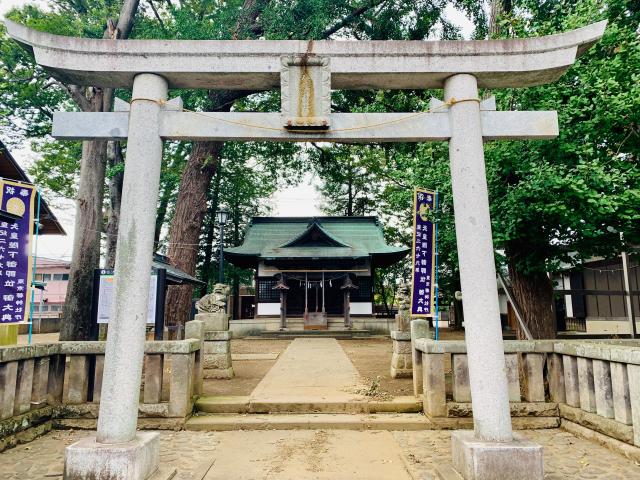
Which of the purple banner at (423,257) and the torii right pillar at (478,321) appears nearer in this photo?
the torii right pillar at (478,321)

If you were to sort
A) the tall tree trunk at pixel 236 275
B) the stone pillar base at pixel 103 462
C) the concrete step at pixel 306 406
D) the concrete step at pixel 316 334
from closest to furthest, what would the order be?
1. the stone pillar base at pixel 103 462
2. the concrete step at pixel 306 406
3. the concrete step at pixel 316 334
4. the tall tree trunk at pixel 236 275

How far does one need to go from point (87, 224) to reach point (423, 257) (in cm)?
824

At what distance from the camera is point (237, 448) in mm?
5035

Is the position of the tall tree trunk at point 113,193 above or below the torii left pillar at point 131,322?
above

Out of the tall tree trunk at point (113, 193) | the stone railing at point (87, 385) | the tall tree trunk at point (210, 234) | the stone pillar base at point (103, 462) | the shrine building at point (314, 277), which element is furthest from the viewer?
the tall tree trunk at point (210, 234)

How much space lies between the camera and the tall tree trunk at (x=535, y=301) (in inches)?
305

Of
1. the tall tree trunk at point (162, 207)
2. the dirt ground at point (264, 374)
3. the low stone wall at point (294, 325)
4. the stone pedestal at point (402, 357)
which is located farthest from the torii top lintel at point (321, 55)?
the tall tree trunk at point (162, 207)

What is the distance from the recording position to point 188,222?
1413cm

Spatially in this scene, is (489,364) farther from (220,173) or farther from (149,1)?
(220,173)

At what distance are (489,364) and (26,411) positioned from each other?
18.2 ft

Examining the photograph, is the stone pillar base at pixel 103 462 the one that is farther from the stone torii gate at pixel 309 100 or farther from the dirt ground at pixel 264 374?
the dirt ground at pixel 264 374

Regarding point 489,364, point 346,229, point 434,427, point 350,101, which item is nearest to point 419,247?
point 434,427

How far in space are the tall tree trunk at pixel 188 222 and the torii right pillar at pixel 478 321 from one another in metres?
11.1

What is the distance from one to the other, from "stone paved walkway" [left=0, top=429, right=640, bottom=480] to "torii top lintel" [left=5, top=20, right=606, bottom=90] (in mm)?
4224
